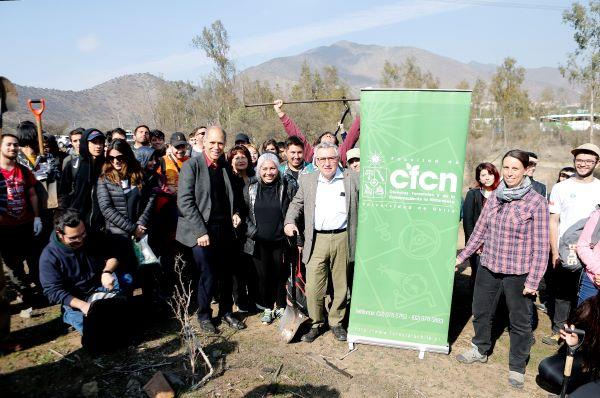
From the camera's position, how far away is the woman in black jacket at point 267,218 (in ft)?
14.0

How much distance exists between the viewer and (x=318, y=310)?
4109 millimetres

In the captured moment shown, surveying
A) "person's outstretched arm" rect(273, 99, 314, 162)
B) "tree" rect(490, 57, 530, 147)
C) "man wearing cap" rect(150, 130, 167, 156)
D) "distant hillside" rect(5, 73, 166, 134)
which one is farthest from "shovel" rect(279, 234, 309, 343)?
"distant hillside" rect(5, 73, 166, 134)

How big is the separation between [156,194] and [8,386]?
2162 mm

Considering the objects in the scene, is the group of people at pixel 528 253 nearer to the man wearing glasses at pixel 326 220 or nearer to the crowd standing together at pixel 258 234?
the crowd standing together at pixel 258 234

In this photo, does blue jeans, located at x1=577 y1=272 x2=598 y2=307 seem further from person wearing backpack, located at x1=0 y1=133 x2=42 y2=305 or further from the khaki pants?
person wearing backpack, located at x1=0 y1=133 x2=42 y2=305

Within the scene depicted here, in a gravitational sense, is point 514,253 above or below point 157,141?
below

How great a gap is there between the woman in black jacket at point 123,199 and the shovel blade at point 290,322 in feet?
5.69

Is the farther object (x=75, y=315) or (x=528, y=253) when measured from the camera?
(x=75, y=315)

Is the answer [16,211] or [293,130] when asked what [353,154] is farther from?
[16,211]

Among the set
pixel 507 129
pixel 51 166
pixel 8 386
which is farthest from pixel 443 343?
pixel 507 129

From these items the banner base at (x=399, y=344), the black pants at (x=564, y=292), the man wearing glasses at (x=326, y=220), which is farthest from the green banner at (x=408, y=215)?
the black pants at (x=564, y=292)

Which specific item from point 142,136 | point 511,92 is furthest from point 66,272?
point 511,92

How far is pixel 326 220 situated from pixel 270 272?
105 centimetres

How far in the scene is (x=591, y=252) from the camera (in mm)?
3348
